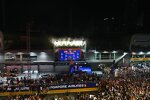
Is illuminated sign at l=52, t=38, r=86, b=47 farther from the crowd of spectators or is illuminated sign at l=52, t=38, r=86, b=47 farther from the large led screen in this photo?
the crowd of spectators

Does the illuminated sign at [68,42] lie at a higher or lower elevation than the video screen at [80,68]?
higher

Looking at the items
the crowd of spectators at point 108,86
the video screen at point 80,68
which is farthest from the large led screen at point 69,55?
the crowd of spectators at point 108,86

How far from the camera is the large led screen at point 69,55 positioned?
47.7m

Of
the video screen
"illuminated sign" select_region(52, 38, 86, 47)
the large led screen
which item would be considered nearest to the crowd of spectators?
the video screen

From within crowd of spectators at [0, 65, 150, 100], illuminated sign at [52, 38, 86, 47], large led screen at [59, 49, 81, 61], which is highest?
illuminated sign at [52, 38, 86, 47]

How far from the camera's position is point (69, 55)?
48.2 meters

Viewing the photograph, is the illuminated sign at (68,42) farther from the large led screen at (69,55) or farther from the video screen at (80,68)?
the video screen at (80,68)

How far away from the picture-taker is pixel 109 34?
2047 inches

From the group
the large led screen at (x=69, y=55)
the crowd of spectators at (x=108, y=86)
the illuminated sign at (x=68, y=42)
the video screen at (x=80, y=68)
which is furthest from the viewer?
the large led screen at (x=69, y=55)

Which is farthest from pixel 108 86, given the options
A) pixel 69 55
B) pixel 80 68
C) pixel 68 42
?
pixel 68 42

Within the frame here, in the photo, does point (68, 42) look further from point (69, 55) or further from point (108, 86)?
point (108, 86)

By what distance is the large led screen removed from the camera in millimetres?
47728

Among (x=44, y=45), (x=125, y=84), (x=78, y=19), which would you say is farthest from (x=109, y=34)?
(x=125, y=84)

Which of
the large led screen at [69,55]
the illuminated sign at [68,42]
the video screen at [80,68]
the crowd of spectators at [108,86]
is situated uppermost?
the illuminated sign at [68,42]
